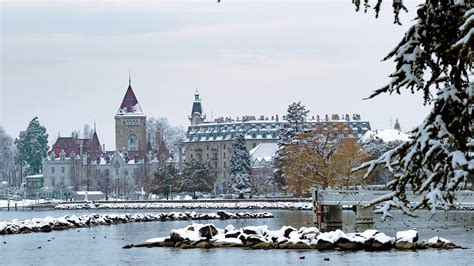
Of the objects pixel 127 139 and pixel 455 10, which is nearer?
pixel 455 10

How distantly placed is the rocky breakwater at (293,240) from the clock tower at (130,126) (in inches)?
5801

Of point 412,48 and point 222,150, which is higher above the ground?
point 222,150

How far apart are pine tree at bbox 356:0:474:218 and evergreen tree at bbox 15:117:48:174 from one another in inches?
6492

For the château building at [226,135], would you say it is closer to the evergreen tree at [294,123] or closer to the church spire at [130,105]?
the church spire at [130,105]

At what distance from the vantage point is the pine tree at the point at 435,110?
8.89m

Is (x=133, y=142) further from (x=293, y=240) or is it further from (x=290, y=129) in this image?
(x=293, y=240)

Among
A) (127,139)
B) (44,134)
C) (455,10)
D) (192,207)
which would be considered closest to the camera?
(455,10)

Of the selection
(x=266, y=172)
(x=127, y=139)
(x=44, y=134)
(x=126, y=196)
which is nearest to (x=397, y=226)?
(x=266, y=172)

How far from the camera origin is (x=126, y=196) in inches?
5891

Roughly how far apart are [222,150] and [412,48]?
173585 mm

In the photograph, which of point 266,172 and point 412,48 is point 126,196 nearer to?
point 266,172

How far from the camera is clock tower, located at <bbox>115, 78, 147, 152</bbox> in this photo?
190m

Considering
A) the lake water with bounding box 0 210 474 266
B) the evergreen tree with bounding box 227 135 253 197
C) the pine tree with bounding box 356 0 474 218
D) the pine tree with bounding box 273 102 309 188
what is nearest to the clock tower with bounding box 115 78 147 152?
the evergreen tree with bounding box 227 135 253 197

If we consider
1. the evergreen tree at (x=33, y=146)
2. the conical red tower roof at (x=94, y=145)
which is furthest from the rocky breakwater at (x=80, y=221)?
the conical red tower roof at (x=94, y=145)
